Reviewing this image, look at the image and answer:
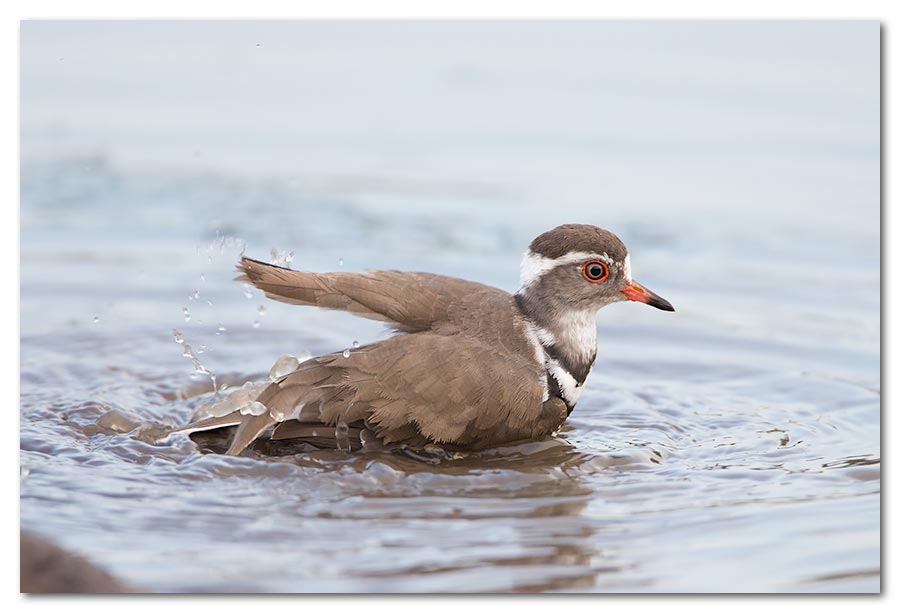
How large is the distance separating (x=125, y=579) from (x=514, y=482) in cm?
210

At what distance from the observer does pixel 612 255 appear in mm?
7512

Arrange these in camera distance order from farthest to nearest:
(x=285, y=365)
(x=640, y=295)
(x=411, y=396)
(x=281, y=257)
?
(x=281, y=257)
(x=640, y=295)
(x=285, y=365)
(x=411, y=396)

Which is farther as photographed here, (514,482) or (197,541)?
(514,482)

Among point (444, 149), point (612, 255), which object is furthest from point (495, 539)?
point (444, 149)

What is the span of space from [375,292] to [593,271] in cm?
132

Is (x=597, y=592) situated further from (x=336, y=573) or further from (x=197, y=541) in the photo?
(x=197, y=541)

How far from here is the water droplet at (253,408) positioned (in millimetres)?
6895

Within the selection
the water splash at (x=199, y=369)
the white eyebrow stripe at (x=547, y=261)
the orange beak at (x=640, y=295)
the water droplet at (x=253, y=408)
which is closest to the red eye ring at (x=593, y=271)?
the white eyebrow stripe at (x=547, y=261)

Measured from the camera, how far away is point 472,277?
10141mm

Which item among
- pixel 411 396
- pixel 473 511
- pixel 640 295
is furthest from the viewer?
pixel 640 295

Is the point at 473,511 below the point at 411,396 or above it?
below

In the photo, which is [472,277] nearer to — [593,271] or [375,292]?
[593,271]

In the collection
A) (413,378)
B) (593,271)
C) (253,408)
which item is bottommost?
(253,408)

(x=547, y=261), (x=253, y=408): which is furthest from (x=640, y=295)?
(x=253, y=408)
